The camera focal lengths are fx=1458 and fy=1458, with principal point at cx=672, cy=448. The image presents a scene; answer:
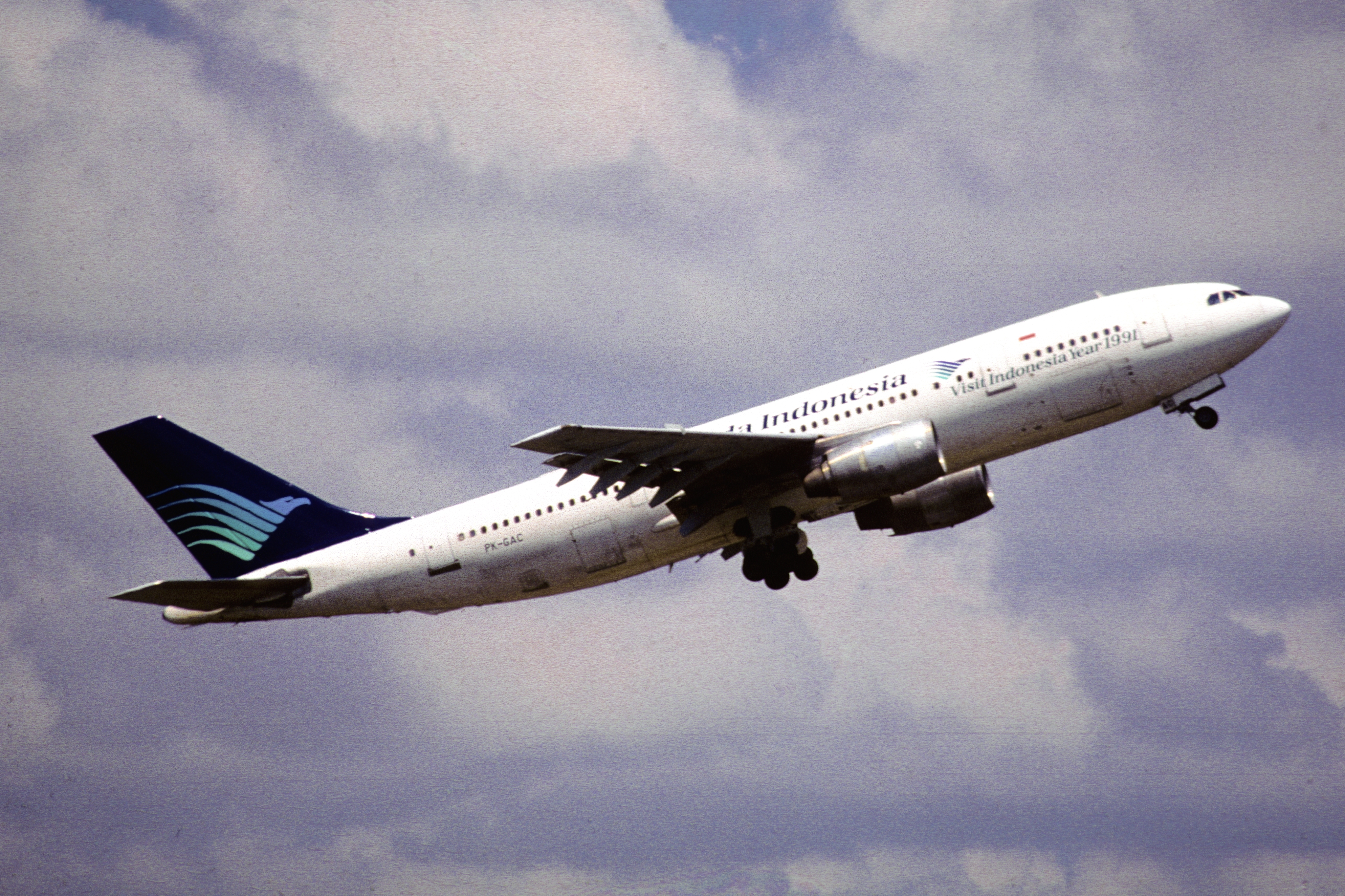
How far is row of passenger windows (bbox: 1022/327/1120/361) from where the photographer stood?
124 feet

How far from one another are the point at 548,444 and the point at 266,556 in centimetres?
1285

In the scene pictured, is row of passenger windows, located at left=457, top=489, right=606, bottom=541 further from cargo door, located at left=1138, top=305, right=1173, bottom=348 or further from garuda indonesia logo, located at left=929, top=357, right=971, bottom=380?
cargo door, located at left=1138, top=305, right=1173, bottom=348

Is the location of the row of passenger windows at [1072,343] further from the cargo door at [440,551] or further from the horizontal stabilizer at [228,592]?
the horizontal stabilizer at [228,592]

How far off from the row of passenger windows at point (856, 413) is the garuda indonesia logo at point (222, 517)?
616 inches

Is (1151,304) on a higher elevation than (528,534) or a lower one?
higher

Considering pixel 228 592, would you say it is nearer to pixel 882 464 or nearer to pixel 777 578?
pixel 777 578

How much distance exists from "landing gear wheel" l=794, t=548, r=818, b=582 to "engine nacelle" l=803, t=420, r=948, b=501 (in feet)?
14.6

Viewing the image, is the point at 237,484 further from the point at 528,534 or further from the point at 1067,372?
the point at 1067,372

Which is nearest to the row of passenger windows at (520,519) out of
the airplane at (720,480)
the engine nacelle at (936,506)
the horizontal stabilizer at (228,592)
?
the airplane at (720,480)

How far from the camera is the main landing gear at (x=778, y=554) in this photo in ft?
134

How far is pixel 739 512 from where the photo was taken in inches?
1620

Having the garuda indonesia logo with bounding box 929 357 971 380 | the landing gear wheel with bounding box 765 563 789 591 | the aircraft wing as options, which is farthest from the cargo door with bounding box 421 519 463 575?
the garuda indonesia logo with bounding box 929 357 971 380

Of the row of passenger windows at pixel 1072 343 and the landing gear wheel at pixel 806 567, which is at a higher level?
the row of passenger windows at pixel 1072 343

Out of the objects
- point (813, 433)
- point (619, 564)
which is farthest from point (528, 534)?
point (813, 433)
